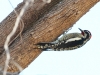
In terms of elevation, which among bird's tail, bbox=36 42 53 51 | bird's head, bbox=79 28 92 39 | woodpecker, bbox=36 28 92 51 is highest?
bird's tail, bbox=36 42 53 51

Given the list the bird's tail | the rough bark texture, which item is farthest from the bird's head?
the bird's tail

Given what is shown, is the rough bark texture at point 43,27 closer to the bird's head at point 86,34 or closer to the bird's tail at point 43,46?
the bird's tail at point 43,46

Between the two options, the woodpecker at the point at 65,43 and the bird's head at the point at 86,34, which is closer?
the woodpecker at the point at 65,43

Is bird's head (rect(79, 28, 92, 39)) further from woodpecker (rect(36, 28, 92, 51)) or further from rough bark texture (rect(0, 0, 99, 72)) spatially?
rough bark texture (rect(0, 0, 99, 72))

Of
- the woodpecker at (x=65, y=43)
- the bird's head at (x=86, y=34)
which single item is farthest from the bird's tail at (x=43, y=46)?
the bird's head at (x=86, y=34)

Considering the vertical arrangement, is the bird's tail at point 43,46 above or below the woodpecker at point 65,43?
above

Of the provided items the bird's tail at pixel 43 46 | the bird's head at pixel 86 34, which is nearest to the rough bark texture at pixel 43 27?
the bird's tail at pixel 43 46

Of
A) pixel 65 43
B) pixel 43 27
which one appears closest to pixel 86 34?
pixel 65 43

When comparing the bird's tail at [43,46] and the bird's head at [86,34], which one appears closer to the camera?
the bird's tail at [43,46]

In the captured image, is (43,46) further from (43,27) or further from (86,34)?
(86,34)

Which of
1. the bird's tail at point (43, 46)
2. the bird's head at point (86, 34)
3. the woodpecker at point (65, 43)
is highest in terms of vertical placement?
the bird's tail at point (43, 46)
